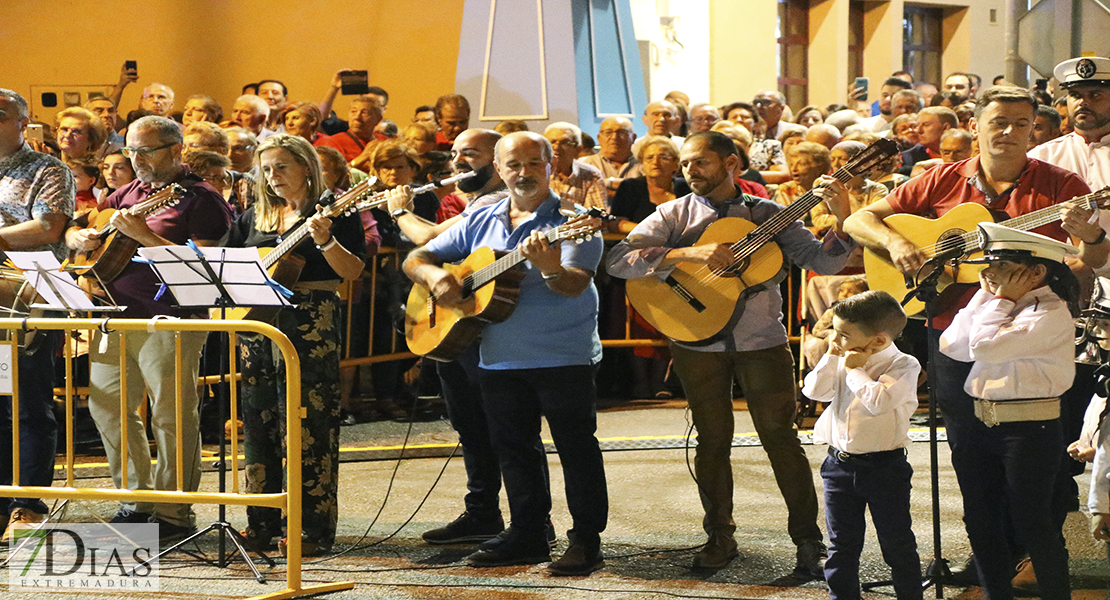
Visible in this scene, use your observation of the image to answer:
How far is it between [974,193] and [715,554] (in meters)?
1.88

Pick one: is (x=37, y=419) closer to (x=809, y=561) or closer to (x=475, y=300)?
(x=475, y=300)

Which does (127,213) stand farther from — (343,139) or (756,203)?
(343,139)

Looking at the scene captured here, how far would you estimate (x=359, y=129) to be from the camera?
10805 mm

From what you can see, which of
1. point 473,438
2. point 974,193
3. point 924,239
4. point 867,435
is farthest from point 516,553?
point 974,193

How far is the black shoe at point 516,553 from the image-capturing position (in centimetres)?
572

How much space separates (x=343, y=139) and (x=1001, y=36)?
727 inches

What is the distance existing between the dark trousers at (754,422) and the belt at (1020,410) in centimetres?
110

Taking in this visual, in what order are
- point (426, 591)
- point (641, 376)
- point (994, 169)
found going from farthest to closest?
point (641, 376) → point (426, 591) → point (994, 169)

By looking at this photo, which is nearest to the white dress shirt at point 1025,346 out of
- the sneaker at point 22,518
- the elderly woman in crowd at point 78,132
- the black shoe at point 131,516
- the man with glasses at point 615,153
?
the black shoe at point 131,516

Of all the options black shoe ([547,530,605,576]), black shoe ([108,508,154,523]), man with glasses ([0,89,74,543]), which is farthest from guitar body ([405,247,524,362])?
man with glasses ([0,89,74,543])

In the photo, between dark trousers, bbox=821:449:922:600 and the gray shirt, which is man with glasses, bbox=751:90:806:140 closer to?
the gray shirt

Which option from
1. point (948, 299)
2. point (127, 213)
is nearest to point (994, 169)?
point (948, 299)

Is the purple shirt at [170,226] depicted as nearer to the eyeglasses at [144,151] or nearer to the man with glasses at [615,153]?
the eyeglasses at [144,151]

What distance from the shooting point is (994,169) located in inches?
197
